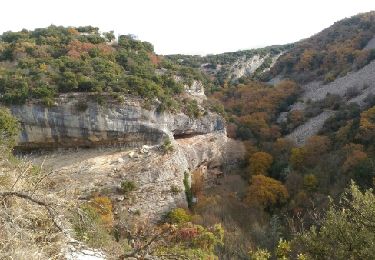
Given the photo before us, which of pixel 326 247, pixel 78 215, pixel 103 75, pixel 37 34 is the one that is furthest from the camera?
pixel 37 34

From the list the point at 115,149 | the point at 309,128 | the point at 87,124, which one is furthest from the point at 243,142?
the point at 87,124

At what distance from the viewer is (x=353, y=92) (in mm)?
48500

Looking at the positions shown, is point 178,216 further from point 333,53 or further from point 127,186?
point 333,53

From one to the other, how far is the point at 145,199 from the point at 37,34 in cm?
2241

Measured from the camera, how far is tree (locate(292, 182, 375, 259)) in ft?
31.6

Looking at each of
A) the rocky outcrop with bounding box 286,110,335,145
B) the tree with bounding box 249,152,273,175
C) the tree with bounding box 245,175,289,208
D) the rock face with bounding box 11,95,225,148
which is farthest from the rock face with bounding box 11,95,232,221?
the rocky outcrop with bounding box 286,110,335,145

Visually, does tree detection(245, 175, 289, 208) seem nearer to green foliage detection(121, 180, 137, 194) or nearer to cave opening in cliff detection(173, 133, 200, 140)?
cave opening in cliff detection(173, 133, 200, 140)

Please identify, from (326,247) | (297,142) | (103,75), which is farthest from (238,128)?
(326,247)

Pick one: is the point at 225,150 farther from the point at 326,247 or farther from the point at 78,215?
the point at 78,215

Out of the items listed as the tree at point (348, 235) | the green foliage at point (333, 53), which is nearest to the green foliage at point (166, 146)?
the tree at point (348, 235)

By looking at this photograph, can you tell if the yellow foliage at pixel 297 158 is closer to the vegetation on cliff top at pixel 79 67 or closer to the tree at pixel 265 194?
the tree at pixel 265 194

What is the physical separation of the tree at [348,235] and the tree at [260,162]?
86.8ft

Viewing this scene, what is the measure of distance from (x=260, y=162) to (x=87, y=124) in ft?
52.2

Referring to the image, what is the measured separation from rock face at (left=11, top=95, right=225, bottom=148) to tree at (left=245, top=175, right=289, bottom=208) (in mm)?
7460
